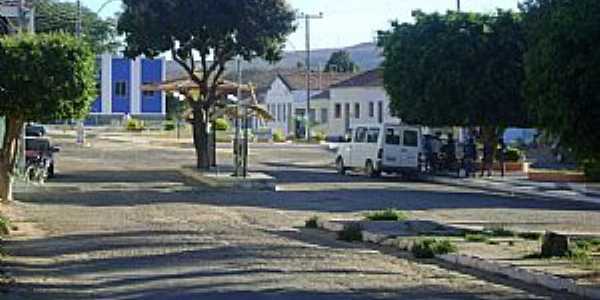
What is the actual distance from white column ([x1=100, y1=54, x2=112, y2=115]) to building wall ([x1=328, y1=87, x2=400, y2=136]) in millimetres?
24365

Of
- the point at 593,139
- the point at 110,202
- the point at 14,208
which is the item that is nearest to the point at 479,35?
the point at 110,202

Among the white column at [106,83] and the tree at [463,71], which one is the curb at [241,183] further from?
the white column at [106,83]

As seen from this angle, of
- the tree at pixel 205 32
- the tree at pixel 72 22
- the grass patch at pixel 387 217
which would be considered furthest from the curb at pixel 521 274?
the tree at pixel 72 22

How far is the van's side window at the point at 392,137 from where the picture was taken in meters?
45.4

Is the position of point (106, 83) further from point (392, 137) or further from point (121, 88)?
point (392, 137)

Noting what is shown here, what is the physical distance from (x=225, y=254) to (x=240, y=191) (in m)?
18.6

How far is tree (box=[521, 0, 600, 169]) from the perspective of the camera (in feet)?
53.7

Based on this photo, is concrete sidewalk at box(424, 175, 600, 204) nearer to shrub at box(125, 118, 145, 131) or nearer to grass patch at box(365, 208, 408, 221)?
grass patch at box(365, 208, 408, 221)

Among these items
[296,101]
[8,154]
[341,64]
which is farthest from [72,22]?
[8,154]

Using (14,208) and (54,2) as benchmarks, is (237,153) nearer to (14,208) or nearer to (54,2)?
(14,208)

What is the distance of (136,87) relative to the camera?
114m

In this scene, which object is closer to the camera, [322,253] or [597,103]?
[597,103]

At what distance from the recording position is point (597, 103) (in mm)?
16438

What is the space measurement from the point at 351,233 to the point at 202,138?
23051 millimetres
